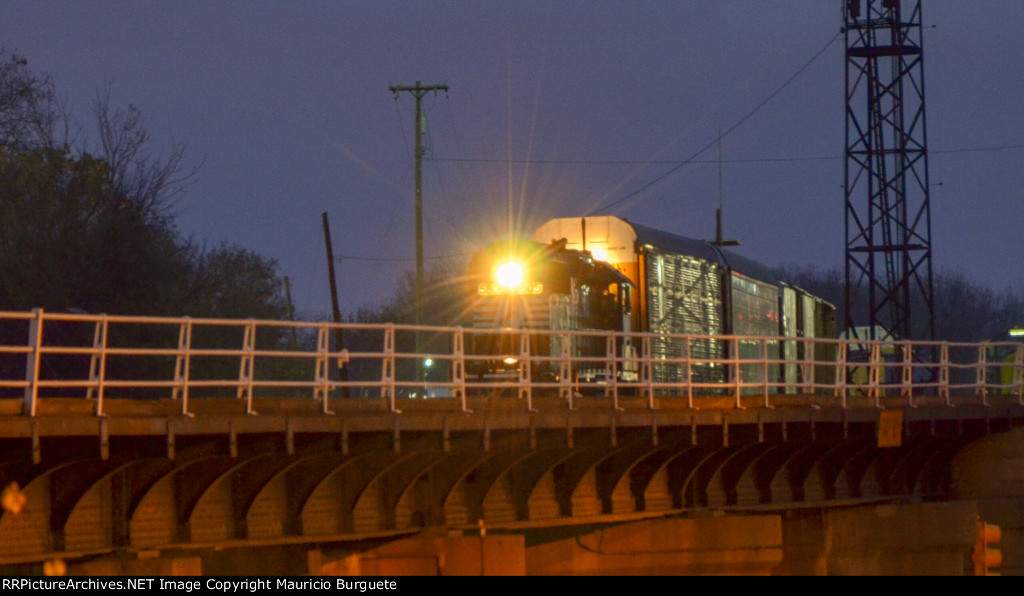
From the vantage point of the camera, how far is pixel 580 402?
18109 millimetres

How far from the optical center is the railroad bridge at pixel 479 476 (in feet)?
43.6

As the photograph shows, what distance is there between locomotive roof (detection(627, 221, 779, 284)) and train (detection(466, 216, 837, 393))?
0.18 ft

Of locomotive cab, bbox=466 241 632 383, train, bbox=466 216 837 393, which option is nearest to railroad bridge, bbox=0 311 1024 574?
train, bbox=466 216 837 393

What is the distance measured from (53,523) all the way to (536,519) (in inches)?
277

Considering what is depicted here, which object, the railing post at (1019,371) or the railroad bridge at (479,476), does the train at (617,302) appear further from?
the railing post at (1019,371)

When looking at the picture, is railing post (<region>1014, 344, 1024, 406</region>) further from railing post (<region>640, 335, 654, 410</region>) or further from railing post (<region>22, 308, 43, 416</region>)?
railing post (<region>22, 308, 43, 416</region>)

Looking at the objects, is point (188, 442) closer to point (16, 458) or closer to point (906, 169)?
point (16, 458)

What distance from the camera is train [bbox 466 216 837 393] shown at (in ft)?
82.4

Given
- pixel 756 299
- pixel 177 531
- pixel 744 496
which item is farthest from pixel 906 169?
pixel 177 531

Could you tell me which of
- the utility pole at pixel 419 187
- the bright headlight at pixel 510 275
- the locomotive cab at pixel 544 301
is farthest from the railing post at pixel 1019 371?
the utility pole at pixel 419 187

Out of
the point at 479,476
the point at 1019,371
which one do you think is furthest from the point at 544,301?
the point at 1019,371

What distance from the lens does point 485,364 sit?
25031 millimetres

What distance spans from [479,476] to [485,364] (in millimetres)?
7649

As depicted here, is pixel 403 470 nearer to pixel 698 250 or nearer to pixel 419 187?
pixel 698 250
